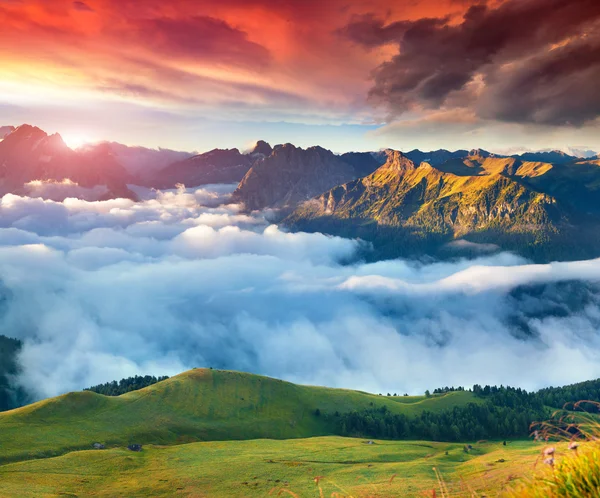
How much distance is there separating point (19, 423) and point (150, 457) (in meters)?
53.0

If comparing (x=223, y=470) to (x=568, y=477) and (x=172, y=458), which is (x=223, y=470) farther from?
(x=568, y=477)

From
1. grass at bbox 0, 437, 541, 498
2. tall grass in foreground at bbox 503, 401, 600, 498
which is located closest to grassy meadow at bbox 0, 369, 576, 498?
grass at bbox 0, 437, 541, 498

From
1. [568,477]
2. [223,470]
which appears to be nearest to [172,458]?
[223,470]

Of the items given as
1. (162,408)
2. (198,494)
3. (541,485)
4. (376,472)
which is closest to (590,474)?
(541,485)

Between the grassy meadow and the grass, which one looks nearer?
the grass

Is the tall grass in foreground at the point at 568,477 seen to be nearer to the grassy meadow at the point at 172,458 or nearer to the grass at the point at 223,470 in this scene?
the grassy meadow at the point at 172,458

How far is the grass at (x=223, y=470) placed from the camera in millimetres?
90500

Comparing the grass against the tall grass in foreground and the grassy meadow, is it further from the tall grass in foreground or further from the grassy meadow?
the tall grass in foreground

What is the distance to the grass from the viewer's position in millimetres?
90500

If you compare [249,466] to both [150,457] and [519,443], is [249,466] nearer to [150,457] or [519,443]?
[150,457]

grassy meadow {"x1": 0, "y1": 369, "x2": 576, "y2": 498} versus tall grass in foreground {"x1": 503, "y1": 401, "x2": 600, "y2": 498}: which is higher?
tall grass in foreground {"x1": 503, "y1": 401, "x2": 600, "y2": 498}

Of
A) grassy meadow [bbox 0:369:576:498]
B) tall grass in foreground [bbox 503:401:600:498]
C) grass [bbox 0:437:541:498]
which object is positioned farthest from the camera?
grassy meadow [bbox 0:369:576:498]

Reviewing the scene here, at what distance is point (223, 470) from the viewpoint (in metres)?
106

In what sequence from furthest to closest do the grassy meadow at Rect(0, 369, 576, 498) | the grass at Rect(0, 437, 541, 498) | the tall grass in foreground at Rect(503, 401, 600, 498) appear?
the grassy meadow at Rect(0, 369, 576, 498)
the grass at Rect(0, 437, 541, 498)
the tall grass in foreground at Rect(503, 401, 600, 498)
